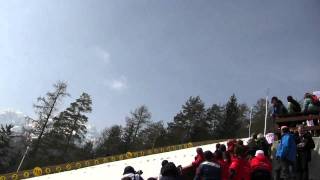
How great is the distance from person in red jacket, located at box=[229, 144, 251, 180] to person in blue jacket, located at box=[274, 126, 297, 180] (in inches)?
63.8

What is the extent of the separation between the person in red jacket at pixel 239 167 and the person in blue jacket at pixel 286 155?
1.62 metres

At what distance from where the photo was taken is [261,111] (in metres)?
103

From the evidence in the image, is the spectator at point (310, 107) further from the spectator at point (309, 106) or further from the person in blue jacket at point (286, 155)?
the person in blue jacket at point (286, 155)

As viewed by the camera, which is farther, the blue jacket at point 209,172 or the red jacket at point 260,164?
the red jacket at point 260,164

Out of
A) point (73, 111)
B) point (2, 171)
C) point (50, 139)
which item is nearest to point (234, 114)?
point (73, 111)

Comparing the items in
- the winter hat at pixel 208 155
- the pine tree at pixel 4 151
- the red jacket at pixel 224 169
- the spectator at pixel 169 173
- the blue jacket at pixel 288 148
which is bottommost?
the spectator at pixel 169 173

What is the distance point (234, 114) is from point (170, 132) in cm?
1332

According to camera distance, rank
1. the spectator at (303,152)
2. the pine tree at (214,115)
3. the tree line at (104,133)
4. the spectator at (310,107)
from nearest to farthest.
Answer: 1. the spectator at (303,152)
2. the spectator at (310,107)
3. the tree line at (104,133)
4. the pine tree at (214,115)

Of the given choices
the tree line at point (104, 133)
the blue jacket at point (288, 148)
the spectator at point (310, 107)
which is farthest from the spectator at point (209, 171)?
the tree line at point (104, 133)

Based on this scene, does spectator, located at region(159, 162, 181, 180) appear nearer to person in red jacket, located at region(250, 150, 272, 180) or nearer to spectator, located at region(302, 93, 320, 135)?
person in red jacket, located at region(250, 150, 272, 180)

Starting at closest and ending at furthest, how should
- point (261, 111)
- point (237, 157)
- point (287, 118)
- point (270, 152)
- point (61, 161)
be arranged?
point (237, 157) → point (270, 152) → point (287, 118) → point (61, 161) → point (261, 111)

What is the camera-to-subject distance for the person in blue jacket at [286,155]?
1276 cm

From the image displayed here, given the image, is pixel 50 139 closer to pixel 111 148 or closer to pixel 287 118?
pixel 111 148

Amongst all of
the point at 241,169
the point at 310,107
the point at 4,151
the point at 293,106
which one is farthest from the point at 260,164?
the point at 4,151
